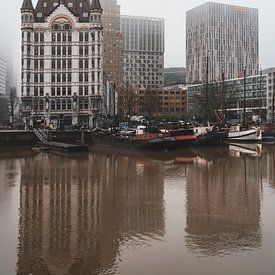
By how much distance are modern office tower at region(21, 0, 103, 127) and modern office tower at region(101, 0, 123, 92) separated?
59.4 metres

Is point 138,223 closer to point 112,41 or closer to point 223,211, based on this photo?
point 223,211

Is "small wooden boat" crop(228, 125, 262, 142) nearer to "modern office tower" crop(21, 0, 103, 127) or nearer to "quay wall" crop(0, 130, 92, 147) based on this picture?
"quay wall" crop(0, 130, 92, 147)

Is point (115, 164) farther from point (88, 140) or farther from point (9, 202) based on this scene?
point (88, 140)

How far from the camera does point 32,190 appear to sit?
2297 centimetres

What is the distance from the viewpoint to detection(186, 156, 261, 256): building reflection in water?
1291cm

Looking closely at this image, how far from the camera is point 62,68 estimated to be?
99812 mm

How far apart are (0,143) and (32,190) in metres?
39.1

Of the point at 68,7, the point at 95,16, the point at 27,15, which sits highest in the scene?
the point at 68,7

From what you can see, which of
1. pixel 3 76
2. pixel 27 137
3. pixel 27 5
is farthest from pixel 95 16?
pixel 3 76

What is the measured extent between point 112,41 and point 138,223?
497ft

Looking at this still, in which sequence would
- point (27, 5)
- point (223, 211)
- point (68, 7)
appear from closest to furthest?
point (223, 211)
point (27, 5)
point (68, 7)

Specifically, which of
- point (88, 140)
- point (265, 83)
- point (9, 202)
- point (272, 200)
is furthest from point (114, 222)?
point (265, 83)

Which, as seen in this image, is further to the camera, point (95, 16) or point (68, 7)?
point (68, 7)

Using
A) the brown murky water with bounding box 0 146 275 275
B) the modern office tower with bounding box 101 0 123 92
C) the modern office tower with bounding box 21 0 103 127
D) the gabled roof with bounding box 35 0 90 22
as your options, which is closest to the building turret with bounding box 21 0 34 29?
the modern office tower with bounding box 21 0 103 127
